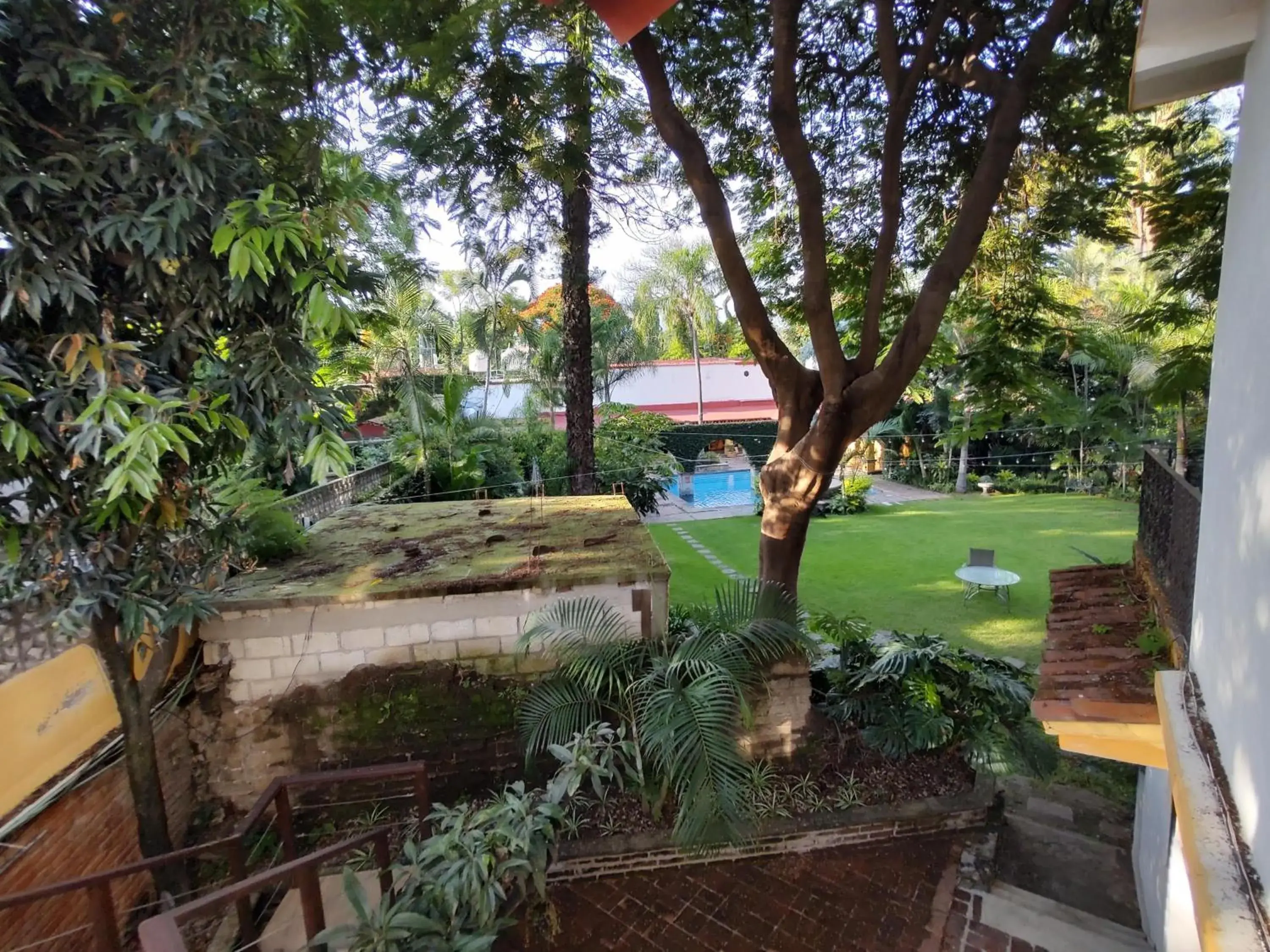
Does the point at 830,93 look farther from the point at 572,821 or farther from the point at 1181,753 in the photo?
the point at 572,821

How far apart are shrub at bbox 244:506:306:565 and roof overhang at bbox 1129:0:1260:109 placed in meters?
5.54

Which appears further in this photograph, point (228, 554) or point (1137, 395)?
point (1137, 395)

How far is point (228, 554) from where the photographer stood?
132 inches

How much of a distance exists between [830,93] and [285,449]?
5911mm

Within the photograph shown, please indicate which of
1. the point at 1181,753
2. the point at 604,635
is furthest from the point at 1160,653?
the point at 604,635

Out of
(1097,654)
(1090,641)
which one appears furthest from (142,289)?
(1090,641)

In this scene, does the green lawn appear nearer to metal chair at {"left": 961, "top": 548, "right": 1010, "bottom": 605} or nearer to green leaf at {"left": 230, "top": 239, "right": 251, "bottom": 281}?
metal chair at {"left": 961, "top": 548, "right": 1010, "bottom": 605}

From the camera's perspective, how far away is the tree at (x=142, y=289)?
218cm

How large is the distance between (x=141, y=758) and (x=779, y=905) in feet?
11.7

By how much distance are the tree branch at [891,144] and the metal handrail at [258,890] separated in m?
4.46

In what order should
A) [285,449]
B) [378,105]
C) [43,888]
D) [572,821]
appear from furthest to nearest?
[378,105], [572,821], [285,449], [43,888]

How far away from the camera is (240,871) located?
2.74m

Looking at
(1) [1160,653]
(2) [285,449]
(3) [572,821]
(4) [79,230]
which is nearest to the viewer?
(4) [79,230]

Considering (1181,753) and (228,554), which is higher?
(228,554)
